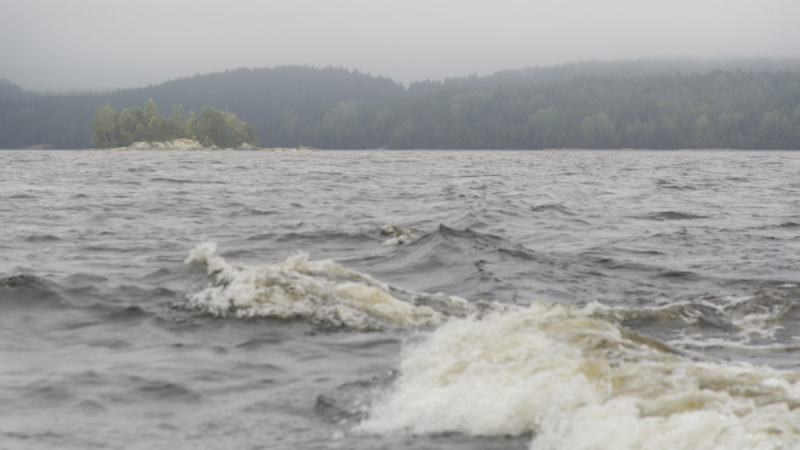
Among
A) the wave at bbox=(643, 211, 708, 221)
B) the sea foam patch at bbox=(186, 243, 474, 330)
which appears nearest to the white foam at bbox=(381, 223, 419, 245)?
the sea foam patch at bbox=(186, 243, 474, 330)

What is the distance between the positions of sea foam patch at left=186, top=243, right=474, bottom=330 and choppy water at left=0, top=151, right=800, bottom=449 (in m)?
0.03

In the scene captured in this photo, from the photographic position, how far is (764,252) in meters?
10.3

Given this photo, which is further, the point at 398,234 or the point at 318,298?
the point at 398,234

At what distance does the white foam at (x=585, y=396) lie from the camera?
339 centimetres

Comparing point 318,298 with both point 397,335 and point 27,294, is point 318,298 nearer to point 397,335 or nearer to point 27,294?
point 397,335

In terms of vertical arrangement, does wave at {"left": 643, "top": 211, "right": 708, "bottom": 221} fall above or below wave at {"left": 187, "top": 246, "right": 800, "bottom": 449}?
below

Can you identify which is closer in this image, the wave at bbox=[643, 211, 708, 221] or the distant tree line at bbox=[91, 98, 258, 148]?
the wave at bbox=[643, 211, 708, 221]

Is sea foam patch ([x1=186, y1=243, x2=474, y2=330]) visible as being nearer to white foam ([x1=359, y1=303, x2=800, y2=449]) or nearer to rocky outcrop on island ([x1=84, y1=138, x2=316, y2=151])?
white foam ([x1=359, y1=303, x2=800, y2=449])

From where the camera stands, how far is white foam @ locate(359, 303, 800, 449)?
3.39 metres

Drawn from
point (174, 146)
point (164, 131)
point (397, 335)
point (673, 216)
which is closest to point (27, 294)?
point (397, 335)

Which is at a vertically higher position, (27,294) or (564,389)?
(564,389)

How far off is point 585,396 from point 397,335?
225 centimetres

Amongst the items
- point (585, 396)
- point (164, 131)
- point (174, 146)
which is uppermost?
point (164, 131)

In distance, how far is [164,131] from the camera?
139500 mm
